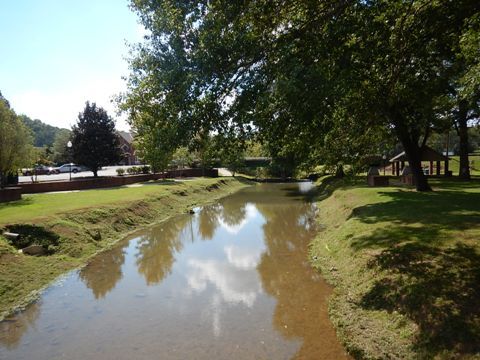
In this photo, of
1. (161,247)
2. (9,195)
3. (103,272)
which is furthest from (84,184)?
(103,272)

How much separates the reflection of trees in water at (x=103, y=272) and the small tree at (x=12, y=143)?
14406 mm

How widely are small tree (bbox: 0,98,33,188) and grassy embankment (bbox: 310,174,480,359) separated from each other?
68.9ft

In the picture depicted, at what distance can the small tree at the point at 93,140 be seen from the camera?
1526 inches

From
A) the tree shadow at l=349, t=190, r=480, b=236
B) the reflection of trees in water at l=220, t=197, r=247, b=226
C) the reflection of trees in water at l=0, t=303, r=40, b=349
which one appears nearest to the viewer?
the reflection of trees in water at l=0, t=303, r=40, b=349

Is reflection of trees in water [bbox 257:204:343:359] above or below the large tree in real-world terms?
below

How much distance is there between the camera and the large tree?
796cm

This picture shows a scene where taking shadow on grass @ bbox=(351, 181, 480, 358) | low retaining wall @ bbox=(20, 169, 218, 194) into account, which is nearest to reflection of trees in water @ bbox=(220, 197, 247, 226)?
low retaining wall @ bbox=(20, 169, 218, 194)

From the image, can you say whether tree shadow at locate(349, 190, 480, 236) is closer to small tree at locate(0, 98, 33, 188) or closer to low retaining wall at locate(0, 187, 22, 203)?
low retaining wall at locate(0, 187, 22, 203)

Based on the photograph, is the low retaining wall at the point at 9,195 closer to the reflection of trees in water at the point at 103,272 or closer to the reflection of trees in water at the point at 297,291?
the reflection of trees in water at the point at 103,272

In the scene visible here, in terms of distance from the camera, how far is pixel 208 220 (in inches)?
958

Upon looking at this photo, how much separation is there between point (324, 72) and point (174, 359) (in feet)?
21.3

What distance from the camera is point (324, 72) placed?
8414 millimetres

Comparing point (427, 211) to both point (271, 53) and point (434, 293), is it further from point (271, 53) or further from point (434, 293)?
point (271, 53)

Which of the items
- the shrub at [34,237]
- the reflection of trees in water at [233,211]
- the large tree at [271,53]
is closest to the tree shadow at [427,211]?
the large tree at [271,53]
